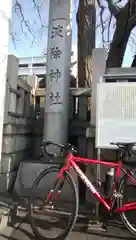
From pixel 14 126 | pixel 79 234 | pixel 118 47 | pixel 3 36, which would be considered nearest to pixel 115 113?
pixel 79 234

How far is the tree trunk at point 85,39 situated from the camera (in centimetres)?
857

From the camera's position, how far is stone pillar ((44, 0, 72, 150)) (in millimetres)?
6375

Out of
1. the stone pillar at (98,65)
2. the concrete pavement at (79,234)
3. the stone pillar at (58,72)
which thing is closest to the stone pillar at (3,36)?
the concrete pavement at (79,234)

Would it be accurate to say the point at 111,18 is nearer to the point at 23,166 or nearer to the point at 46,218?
the point at 23,166

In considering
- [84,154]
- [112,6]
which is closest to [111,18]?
[112,6]

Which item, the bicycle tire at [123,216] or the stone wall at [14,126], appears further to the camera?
the stone wall at [14,126]

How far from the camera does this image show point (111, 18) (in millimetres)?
9672

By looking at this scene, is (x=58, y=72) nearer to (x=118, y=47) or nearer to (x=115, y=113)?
(x=115, y=113)

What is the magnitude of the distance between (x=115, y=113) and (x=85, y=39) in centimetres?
509

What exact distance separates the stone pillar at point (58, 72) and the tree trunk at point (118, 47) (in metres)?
2.55

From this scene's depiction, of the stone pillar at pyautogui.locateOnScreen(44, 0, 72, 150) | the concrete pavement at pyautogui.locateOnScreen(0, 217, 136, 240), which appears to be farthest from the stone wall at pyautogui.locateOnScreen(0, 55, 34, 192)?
the concrete pavement at pyautogui.locateOnScreen(0, 217, 136, 240)

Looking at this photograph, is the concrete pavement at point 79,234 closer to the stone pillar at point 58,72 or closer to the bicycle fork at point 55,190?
the bicycle fork at point 55,190

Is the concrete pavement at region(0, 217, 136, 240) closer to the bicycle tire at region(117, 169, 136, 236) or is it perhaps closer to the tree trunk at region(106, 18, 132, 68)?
the bicycle tire at region(117, 169, 136, 236)

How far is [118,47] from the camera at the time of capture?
29.7 ft
